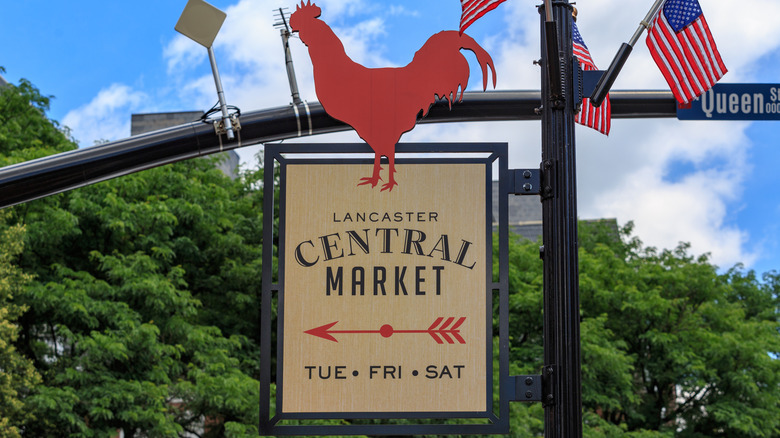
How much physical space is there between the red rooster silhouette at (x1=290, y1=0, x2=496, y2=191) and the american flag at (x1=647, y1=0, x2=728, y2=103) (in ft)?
3.67

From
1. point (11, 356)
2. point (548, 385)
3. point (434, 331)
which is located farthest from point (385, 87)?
point (11, 356)

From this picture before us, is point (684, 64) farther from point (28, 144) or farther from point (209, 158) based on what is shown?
point (209, 158)

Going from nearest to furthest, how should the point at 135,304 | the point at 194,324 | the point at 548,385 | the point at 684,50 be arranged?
the point at 548,385, the point at 684,50, the point at 135,304, the point at 194,324

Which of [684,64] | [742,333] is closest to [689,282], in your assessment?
[742,333]

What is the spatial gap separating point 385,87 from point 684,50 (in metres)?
1.78

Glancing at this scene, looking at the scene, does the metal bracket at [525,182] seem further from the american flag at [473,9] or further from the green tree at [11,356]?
the green tree at [11,356]

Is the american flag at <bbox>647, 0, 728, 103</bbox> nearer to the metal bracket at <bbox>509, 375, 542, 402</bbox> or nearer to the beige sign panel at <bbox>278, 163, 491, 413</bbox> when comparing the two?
the beige sign panel at <bbox>278, 163, 491, 413</bbox>

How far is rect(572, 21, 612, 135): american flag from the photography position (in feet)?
17.6

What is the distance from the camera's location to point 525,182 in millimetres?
4715

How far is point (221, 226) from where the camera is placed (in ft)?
82.5

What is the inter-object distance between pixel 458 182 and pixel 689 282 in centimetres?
2655

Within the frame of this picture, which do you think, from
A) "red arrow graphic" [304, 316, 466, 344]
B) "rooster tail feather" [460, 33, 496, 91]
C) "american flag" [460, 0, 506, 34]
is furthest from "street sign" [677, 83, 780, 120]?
"red arrow graphic" [304, 316, 466, 344]

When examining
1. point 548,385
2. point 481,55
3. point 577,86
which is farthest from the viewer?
point 481,55

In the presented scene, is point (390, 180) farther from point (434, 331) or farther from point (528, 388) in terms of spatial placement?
point (528, 388)
